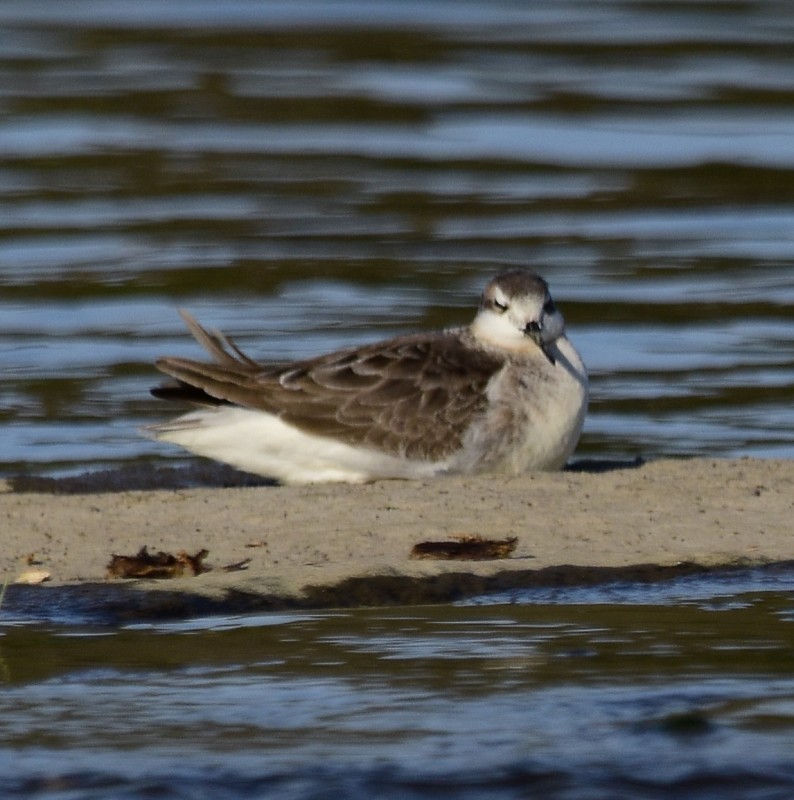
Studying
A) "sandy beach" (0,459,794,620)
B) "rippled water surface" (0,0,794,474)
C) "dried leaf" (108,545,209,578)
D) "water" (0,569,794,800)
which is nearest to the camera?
"water" (0,569,794,800)

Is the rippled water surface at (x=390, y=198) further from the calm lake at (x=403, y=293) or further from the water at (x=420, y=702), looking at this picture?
the water at (x=420, y=702)

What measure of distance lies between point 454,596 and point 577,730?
1.56 m

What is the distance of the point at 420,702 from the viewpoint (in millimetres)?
5855

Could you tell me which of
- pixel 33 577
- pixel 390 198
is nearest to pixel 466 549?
pixel 33 577

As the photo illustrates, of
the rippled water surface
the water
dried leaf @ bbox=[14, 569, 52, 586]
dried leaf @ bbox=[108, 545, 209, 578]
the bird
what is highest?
the rippled water surface

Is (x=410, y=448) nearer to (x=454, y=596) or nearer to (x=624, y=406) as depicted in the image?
(x=454, y=596)

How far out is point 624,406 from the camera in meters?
11.7

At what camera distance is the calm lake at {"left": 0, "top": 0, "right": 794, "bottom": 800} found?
5.57 meters

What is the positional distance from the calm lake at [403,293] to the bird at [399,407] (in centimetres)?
120

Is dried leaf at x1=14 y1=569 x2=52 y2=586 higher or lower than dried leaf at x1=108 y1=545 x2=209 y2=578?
below

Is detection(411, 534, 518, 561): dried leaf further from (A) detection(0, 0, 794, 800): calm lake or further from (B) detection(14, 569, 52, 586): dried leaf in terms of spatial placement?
(B) detection(14, 569, 52, 586): dried leaf

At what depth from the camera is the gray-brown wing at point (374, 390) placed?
9.15 m

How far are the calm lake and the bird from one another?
1.20 metres

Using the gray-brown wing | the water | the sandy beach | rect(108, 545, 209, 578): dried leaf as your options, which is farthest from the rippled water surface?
the water
